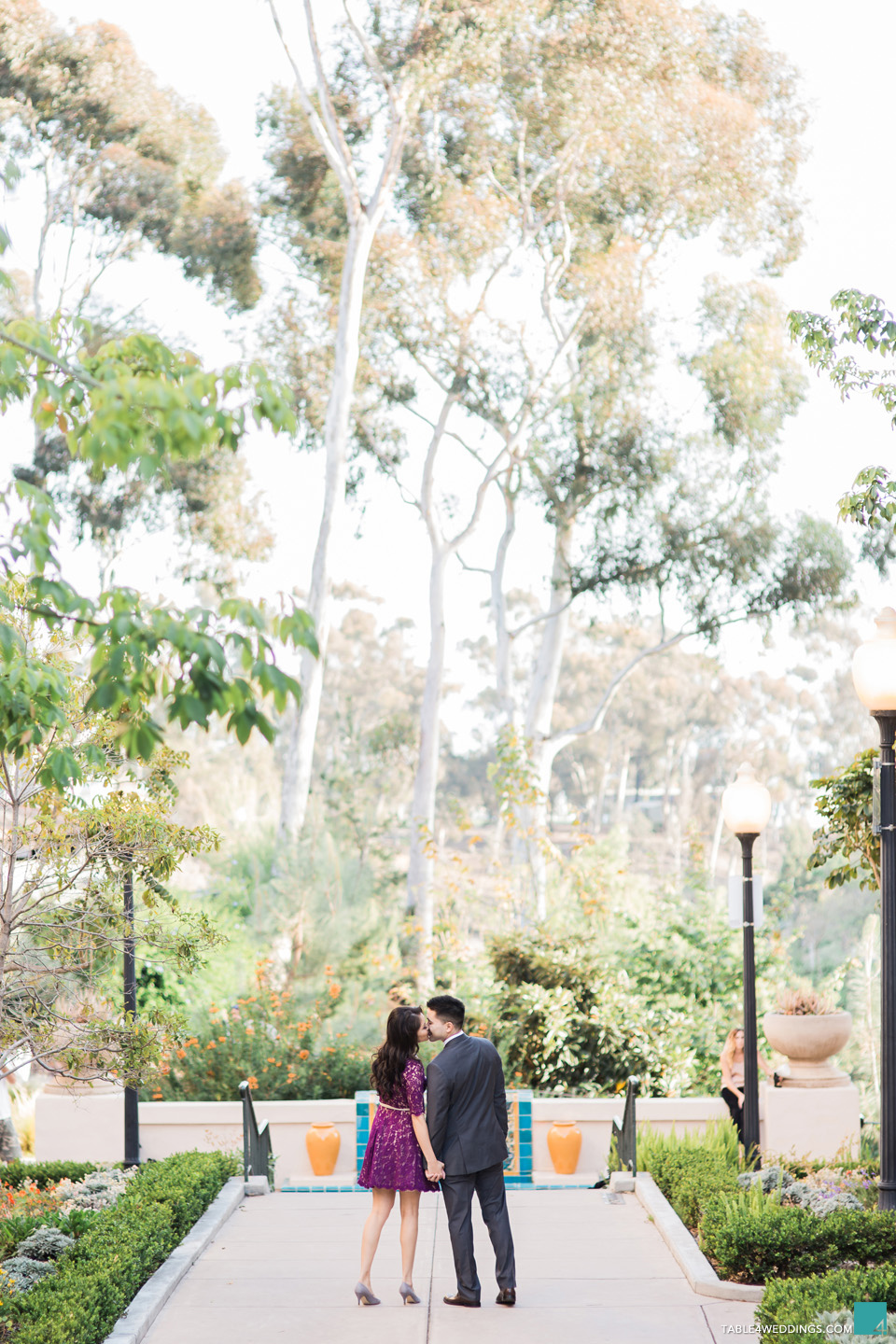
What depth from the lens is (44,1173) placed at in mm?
8781

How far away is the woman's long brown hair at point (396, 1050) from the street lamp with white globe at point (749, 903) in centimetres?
280

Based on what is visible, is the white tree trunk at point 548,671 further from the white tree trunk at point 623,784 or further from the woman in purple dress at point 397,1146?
the woman in purple dress at point 397,1146

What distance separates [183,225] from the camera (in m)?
24.1

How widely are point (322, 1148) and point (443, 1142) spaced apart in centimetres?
466

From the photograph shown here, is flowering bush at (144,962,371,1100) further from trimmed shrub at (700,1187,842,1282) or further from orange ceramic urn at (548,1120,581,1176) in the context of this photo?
trimmed shrub at (700,1187,842,1282)

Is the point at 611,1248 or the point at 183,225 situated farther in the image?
the point at 183,225

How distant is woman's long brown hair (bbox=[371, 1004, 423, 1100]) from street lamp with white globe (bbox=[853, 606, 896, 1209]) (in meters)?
2.21

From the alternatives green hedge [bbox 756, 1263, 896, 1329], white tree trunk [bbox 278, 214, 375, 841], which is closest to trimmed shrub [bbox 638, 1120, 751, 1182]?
green hedge [bbox 756, 1263, 896, 1329]

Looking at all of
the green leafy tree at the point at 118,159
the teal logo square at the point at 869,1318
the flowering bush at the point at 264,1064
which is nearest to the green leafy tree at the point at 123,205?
the green leafy tree at the point at 118,159

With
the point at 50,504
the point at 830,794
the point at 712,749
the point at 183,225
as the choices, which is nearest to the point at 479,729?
the point at 712,749

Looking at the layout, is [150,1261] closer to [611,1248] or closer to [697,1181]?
[611,1248]

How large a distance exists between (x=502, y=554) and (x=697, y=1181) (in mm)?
17767

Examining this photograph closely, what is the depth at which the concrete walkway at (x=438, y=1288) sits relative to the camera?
5590 mm

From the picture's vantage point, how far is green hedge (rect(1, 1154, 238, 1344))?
5176 millimetres
